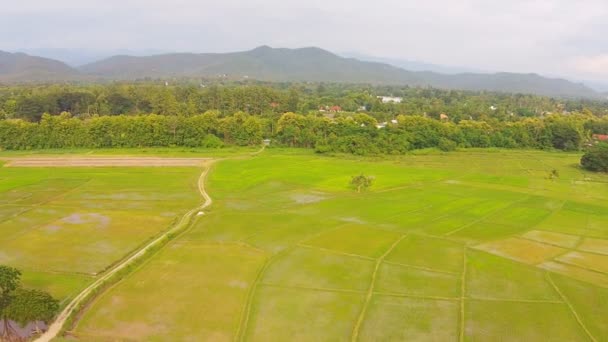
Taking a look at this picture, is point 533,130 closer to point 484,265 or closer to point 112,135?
point 484,265

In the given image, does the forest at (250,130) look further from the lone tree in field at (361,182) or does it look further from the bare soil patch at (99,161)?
the lone tree in field at (361,182)

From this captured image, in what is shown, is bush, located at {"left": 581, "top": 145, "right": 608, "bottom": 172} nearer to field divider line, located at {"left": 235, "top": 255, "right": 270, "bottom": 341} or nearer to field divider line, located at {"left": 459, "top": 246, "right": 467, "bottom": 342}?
field divider line, located at {"left": 459, "top": 246, "right": 467, "bottom": 342}

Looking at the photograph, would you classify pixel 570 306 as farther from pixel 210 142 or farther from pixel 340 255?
pixel 210 142

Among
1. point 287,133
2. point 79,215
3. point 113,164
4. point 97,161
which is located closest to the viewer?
point 79,215

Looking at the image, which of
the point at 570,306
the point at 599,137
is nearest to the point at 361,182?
the point at 570,306

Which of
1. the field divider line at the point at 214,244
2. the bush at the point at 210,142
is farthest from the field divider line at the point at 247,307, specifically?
the bush at the point at 210,142

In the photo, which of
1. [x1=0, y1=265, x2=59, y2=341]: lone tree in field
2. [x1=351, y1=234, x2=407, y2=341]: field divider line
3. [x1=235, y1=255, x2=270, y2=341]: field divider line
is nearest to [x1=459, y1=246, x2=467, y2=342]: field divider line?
[x1=351, y1=234, x2=407, y2=341]: field divider line
